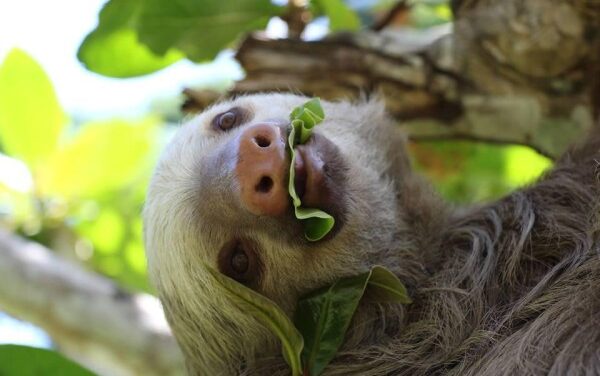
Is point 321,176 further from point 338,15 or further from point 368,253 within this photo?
point 338,15

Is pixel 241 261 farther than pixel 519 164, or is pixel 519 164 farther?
pixel 519 164

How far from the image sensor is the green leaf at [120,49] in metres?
5.20

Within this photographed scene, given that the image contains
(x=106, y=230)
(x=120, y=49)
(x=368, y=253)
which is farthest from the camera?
(x=106, y=230)

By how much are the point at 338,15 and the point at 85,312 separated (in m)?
2.50

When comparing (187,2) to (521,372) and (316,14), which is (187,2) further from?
(521,372)

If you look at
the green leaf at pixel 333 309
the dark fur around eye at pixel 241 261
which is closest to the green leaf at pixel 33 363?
the dark fur around eye at pixel 241 261

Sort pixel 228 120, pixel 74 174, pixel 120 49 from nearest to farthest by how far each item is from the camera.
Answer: pixel 228 120 → pixel 120 49 → pixel 74 174

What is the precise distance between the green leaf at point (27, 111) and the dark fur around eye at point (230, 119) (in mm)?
1529

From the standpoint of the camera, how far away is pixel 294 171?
416 centimetres

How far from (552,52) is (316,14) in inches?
59.1

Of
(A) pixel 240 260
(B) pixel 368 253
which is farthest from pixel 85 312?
(B) pixel 368 253

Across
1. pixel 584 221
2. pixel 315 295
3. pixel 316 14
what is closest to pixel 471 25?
pixel 316 14

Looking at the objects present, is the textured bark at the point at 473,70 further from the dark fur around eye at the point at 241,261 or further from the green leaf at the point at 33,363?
the green leaf at the point at 33,363

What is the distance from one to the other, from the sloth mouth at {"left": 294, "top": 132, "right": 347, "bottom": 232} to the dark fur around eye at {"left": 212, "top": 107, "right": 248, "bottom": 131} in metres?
0.59
